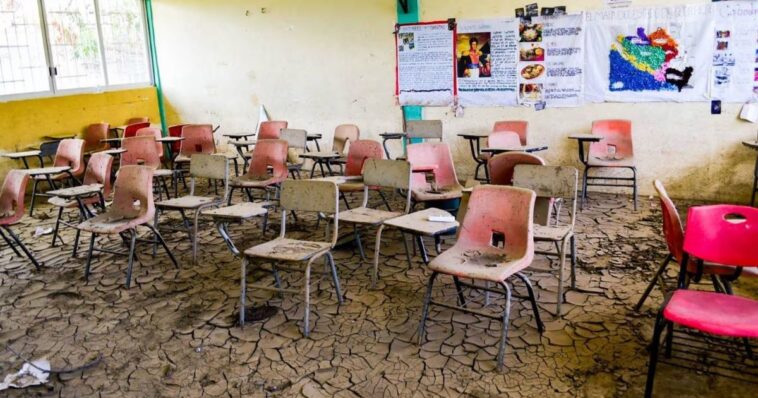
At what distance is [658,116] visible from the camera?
6727mm

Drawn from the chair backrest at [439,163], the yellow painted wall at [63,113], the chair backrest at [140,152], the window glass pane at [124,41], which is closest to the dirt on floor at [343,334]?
the chair backrest at [439,163]

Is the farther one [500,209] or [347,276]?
[347,276]

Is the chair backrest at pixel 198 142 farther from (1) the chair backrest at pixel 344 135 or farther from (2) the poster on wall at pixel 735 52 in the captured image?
(2) the poster on wall at pixel 735 52

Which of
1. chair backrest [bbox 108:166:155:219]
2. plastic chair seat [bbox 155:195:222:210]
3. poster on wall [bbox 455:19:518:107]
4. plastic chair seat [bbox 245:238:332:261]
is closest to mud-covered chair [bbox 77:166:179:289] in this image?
chair backrest [bbox 108:166:155:219]

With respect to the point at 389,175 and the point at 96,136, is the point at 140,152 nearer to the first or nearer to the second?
the point at 96,136

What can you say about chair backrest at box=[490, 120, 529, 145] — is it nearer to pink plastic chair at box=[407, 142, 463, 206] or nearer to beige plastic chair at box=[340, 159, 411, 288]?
pink plastic chair at box=[407, 142, 463, 206]

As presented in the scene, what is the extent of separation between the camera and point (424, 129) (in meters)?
7.43

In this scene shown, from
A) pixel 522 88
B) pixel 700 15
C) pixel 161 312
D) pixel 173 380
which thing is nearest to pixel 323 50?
pixel 522 88

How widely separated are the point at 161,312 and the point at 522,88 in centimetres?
507

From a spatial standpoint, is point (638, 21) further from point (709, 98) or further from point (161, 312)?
point (161, 312)

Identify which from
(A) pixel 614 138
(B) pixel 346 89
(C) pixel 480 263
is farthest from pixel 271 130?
(C) pixel 480 263

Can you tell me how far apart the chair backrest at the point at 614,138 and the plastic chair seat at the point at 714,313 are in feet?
13.2

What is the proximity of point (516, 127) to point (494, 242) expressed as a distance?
3.80m

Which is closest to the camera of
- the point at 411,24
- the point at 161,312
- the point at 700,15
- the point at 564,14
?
Answer: the point at 161,312
